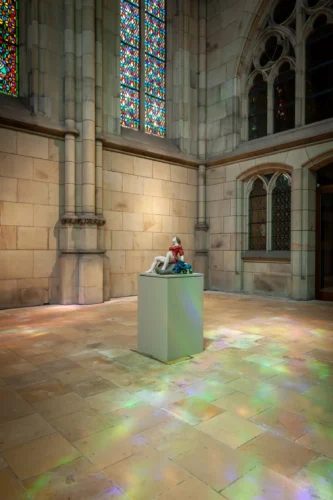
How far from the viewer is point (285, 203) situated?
31.4 feet

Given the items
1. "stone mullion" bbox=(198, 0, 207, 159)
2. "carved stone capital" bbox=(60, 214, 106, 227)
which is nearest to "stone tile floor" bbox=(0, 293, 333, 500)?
"carved stone capital" bbox=(60, 214, 106, 227)

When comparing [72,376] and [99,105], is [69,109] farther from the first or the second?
[72,376]

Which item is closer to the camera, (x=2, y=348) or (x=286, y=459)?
(x=286, y=459)

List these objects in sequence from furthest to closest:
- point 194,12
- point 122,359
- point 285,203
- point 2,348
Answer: point 194,12, point 285,203, point 2,348, point 122,359

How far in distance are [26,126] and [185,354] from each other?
20.7 feet

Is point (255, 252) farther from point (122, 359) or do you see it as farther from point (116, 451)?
point (116, 451)

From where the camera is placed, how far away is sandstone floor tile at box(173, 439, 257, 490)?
2000mm

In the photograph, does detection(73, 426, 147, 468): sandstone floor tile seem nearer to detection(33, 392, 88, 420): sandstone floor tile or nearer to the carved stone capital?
detection(33, 392, 88, 420): sandstone floor tile

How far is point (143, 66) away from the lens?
34.0 ft

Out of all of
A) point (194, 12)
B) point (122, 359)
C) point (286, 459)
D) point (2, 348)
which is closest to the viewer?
point (286, 459)

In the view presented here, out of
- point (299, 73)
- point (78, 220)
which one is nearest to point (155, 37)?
point (299, 73)

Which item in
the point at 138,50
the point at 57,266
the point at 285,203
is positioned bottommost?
the point at 57,266

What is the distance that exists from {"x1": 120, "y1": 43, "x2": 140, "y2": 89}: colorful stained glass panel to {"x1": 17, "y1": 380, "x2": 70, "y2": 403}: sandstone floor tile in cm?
897

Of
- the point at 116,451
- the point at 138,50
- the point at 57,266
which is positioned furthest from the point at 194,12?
the point at 116,451
